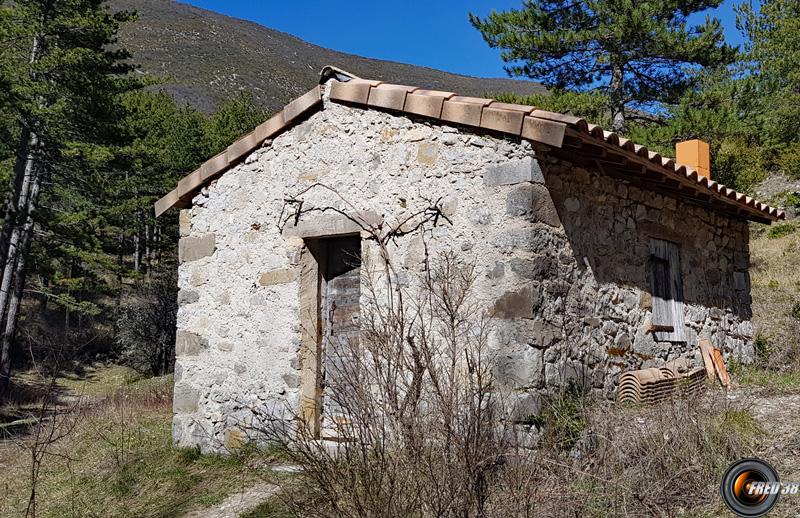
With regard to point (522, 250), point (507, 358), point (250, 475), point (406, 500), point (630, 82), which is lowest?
point (250, 475)

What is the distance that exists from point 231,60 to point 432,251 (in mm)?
60942

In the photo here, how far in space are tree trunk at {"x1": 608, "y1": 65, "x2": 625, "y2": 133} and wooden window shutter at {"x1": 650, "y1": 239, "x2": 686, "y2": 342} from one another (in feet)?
25.9

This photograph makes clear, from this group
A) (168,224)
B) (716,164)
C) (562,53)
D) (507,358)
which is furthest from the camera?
(168,224)

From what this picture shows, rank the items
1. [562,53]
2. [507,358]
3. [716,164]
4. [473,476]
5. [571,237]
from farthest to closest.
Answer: [716,164] → [562,53] → [571,237] → [507,358] → [473,476]

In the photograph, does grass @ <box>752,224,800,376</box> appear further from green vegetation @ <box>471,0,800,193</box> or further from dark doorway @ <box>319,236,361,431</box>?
dark doorway @ <box>319,236,361,431</box>

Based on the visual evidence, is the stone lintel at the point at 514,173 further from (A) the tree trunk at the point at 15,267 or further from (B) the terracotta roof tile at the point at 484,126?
(A) the tree trunk at the point at 15,267

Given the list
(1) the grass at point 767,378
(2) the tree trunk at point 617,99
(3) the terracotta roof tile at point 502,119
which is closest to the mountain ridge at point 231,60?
(2) the tree trunk at point 617,99

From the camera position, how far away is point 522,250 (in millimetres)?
5230

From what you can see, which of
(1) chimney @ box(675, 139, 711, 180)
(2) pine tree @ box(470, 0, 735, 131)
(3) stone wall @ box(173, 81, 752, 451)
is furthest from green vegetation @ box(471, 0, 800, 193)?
(3) stone wall @ box(173, 81, 752, 451)

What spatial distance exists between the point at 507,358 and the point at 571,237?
1.25 meters

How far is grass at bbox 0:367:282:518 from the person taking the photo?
230 inches

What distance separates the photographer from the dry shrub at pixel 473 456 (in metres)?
3.42

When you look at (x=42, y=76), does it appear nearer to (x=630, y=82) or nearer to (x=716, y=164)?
(x=630, y=82)

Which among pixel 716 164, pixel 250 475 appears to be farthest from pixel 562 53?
pixel 250 475
